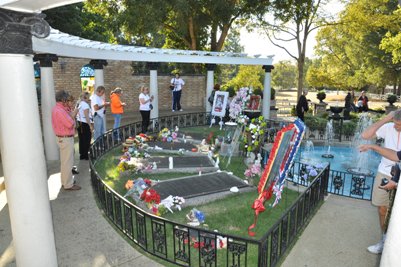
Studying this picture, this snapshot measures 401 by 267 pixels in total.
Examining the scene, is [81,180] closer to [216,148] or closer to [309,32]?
[216,148]

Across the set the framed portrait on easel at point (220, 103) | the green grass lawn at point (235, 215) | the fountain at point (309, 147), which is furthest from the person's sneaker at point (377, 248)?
the framed portrait on easel at point (220, 103)

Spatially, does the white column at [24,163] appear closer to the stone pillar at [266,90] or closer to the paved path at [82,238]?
the paved path at [82,238]

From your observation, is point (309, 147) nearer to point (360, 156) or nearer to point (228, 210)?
point (360, 156)

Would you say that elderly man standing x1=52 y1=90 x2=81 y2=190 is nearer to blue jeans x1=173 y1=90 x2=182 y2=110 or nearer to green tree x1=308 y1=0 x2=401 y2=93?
blue jeans x1=173 y1=90 x2=182 y2=110

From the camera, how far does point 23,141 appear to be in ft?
11.8

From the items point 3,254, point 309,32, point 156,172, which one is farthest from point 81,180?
point 309,32

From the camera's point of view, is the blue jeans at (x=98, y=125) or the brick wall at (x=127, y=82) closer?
the blue jeans at (x=98, y=125)

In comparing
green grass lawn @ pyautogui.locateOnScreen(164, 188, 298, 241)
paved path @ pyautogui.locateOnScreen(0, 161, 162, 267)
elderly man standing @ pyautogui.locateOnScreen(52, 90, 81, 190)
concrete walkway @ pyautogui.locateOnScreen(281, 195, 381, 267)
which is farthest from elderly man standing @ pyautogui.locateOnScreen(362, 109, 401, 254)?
elderly man standing @ pyautogui.locateOnScreen(52, 90, 81, 190)

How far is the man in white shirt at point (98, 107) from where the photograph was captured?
32.7 ft

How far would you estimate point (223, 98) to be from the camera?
1479 cm

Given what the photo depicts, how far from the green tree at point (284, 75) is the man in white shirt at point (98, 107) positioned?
71.6 metres

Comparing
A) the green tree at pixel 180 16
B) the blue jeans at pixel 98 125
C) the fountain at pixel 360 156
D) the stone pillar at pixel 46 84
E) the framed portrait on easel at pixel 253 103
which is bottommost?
the fountain at pixel 360 156

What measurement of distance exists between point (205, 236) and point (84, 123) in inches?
240

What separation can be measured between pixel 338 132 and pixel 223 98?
5455 millimetres
